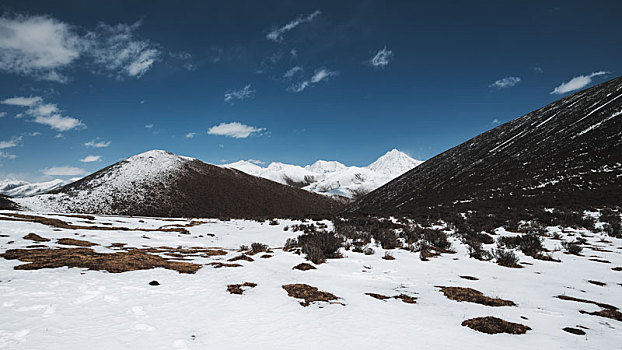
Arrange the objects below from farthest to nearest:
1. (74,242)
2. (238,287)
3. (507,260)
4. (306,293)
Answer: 1. (74,242)
2. (507,260)
3. (238,287)
4. (306,293)

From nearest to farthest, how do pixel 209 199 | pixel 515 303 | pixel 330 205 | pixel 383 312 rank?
pixel 383 312 → pixel 515 303 → pixel 209 199 → pixel 330 205

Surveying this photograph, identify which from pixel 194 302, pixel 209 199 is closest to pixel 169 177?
pixel 209 199

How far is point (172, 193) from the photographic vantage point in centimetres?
6175

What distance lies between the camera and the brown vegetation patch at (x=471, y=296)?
199 inches

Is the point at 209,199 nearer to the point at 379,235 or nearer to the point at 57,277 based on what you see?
the point at 379,235

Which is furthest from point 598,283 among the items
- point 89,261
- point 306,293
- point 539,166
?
point 539,166

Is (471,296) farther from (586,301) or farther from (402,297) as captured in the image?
(586,301)

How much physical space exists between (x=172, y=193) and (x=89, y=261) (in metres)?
61.2

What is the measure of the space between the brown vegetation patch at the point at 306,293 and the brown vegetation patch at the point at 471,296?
254cm

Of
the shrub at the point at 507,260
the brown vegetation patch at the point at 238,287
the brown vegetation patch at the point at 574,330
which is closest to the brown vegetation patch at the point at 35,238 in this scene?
the brown vegetation patch at the point at 238,287

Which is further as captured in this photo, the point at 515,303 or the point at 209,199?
the point at 209,199

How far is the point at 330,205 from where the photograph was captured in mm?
95000

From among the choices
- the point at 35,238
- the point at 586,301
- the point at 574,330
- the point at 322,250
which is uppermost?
the point at 35,238

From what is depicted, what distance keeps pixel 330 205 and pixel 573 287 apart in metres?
89.1
